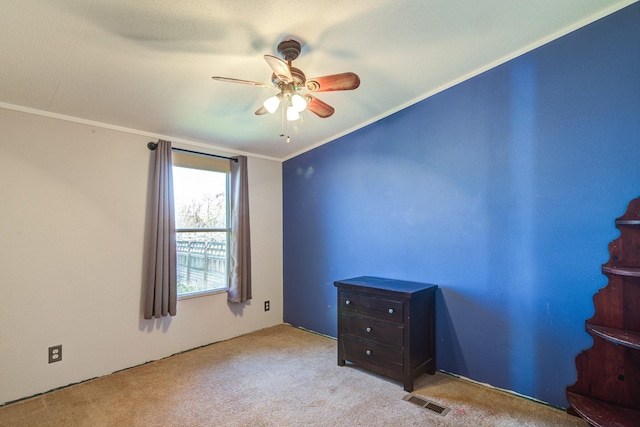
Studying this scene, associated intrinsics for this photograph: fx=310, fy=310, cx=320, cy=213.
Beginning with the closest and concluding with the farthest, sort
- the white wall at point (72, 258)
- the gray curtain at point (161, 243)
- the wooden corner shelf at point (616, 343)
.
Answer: the wooden corner shelf at point (616, 343)
the white wall at point (72, 258)
the gray curtain at point (161, 243)

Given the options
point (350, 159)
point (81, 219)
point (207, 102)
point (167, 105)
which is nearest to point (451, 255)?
point (350, 159)

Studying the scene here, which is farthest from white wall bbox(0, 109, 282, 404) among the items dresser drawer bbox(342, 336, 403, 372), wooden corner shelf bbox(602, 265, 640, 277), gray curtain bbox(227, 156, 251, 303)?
wooden corner shelf bbox(602, 265, 640, 277)

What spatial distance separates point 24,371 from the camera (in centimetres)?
246

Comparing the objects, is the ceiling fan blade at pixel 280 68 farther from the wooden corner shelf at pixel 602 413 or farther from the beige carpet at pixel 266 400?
the wooden corner shelf at pixel 602 413

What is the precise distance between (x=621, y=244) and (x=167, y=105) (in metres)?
3.40

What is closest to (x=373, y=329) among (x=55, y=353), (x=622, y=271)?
(x=622, y=271)

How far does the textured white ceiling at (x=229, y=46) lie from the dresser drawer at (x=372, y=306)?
5.85ft

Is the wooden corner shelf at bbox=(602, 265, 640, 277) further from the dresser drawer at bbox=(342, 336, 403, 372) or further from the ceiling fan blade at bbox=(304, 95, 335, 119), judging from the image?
the ceiling fan blade at bbox=(304, 95, 335, 119)

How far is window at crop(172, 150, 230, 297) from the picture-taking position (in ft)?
11.3

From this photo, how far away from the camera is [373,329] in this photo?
105 inches

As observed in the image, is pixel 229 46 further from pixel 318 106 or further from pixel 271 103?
pixel 318 106

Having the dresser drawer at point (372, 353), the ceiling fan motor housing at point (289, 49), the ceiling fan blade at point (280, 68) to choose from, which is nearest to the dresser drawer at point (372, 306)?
the dresser drawer at point (372, 353)

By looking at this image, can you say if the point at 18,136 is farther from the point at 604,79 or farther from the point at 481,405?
the point at 604,79

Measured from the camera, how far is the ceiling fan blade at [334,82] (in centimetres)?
185
